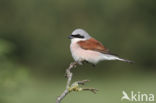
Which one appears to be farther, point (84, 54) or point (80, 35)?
point (84, 54)

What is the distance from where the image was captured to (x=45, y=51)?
621 inches

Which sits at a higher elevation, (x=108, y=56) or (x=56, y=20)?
(x=108, y=56)

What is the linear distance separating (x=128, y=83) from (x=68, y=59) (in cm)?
158

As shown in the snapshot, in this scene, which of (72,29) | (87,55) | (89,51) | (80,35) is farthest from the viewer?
(72,29)

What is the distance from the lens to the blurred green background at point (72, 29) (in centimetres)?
A: 1563

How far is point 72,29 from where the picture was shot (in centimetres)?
1520

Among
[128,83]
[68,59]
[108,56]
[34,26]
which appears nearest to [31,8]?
[34,26]

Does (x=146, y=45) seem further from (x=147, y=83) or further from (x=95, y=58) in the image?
(x=95, y=58)

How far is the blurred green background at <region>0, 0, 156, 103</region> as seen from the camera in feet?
51.3

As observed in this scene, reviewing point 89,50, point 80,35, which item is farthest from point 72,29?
point 80,35

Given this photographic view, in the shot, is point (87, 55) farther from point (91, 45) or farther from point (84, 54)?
point (91, 45)

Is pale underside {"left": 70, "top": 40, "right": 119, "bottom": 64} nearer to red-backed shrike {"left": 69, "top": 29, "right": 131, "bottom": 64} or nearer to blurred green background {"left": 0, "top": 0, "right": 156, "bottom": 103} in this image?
red-backed shrike {"left": 69, "top": 29, "right": 131, "bottom": 64}

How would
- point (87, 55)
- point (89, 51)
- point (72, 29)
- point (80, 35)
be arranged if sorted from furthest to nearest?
point (72, 29) → point (89, 51) → point (87, 55) → point (80, 35)

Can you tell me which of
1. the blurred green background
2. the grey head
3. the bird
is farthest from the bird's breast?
the blurred green background
